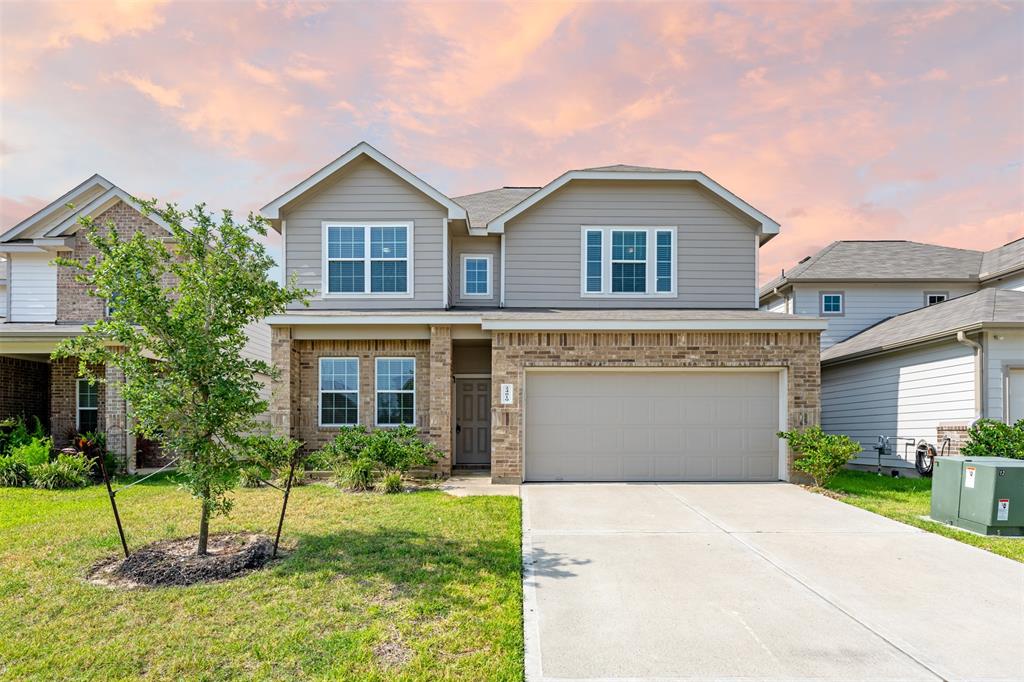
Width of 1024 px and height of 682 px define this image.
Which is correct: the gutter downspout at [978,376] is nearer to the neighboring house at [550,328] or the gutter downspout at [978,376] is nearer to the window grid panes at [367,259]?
the neighboring house at [550,328]

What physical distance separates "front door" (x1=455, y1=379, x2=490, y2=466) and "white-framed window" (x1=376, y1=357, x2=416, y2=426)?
1482 mm

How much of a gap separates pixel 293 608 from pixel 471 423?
9.14 meters

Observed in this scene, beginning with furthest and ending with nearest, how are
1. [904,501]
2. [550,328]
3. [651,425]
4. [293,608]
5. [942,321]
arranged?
[942,321], [651,425], [550,328], [904,501], [293,608]

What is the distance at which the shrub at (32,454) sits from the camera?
1170 centimetres

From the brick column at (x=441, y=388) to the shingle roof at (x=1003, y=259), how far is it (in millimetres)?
17260

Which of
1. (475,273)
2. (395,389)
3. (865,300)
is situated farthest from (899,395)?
(395,389)

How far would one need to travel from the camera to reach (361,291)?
13.5m

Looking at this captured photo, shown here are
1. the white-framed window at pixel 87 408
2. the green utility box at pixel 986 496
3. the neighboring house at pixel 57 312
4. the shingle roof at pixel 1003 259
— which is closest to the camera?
the green utility box at pixel 986 496

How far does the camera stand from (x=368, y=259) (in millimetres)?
13508

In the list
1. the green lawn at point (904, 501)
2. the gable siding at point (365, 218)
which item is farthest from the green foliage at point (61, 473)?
the green lawn at point (904, 501)

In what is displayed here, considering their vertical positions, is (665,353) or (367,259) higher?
(367,259)

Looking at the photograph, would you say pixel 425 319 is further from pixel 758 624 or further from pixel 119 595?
pixel 758 624

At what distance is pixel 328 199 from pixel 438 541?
898 cm

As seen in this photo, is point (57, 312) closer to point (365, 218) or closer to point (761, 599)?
point (365, 218)
